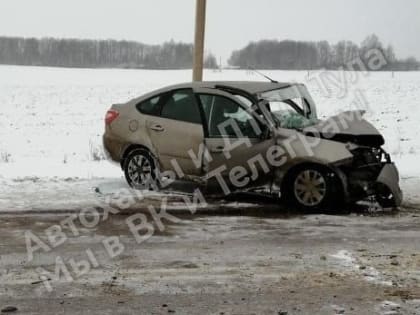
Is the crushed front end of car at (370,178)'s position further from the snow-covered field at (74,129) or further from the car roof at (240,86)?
the car roof at (240,86)

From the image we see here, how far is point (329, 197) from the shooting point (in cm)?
746

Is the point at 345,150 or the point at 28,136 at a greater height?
the point at 345,150

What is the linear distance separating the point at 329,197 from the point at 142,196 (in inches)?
103

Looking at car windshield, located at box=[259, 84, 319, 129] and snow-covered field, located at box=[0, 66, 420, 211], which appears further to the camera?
snow-covered field, located at box=[0, 66, 420, 211]

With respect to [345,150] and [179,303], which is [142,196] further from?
[179,303]

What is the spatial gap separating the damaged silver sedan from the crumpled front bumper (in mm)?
13

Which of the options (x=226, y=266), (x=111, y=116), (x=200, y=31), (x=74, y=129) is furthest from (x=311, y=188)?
(x=74, y=129)

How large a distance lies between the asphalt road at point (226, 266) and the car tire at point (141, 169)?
142 cm

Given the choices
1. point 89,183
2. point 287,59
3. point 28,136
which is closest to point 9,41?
point 287,59

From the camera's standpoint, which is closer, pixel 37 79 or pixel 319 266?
pixel 319 266

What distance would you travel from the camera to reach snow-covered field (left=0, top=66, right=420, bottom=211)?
9.15m

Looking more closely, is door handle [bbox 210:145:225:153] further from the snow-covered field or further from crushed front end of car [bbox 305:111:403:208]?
the snow-covered field

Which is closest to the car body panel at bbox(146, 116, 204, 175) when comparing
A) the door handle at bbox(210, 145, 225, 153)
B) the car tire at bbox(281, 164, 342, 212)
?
the door handle at bbox(210, 145, 225, 153)

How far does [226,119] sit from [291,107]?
0.98 metres
